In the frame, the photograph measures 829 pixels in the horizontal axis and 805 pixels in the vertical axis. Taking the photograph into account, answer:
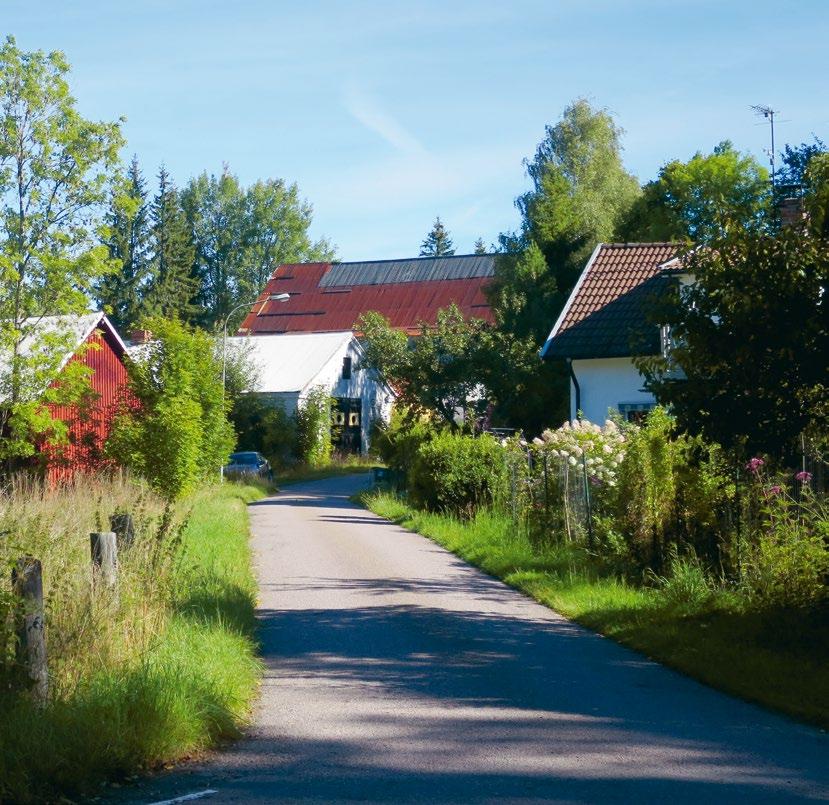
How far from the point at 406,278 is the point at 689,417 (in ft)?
259

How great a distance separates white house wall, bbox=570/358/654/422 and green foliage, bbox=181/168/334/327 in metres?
66.1

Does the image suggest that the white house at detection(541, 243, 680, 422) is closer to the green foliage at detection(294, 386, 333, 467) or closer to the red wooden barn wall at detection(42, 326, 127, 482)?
the red wooden barn wall at detection(42, 326, 127, 482)

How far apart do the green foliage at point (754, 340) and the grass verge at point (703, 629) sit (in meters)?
1.75

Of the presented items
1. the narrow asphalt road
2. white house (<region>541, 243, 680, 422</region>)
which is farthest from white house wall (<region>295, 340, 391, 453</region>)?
the narrow asphalt road

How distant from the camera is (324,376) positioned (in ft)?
223

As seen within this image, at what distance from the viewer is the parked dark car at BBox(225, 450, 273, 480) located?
52.5m

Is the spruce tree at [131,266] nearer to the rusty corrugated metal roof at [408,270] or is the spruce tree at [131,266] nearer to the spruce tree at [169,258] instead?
the spruce tree at [169,258]

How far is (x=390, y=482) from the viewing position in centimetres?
4153

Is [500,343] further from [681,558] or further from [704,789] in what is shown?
[704,789]

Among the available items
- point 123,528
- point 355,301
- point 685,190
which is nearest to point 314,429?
point 685,190

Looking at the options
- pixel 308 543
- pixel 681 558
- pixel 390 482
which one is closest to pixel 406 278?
pixel 390 482

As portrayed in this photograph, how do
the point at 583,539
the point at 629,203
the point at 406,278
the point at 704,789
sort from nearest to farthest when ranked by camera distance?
the point at 704,789 → the point at 583,539 → the point at 629,203 → the point at 406,278

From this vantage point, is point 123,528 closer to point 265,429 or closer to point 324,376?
point 265,429

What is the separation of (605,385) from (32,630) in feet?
83.2
